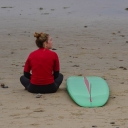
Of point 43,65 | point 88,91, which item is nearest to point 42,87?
point 43,65

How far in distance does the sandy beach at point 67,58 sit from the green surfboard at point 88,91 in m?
0.11

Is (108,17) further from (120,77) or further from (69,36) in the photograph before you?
(120,77)

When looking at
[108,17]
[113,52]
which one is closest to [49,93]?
[113,52]

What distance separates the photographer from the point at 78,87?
7.66m

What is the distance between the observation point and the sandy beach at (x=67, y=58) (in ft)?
20.7

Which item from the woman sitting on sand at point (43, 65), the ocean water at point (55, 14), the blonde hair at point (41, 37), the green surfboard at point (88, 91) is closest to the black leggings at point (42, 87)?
the woman sitting on sand at point (43, 65)

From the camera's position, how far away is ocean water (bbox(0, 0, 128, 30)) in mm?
17297

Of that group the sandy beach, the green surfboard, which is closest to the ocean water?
the sandy beach

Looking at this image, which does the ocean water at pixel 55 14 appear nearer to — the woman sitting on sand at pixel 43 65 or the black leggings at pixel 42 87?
the black leggings at pixel 42 87

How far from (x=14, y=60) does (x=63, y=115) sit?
4.34 meters

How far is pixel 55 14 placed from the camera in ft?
66.0

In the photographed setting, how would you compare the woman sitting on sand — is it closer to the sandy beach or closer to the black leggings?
the black leggings

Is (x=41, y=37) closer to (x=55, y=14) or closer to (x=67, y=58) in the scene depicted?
(x=67, y=58)

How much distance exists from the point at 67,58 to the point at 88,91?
3.52 meters
